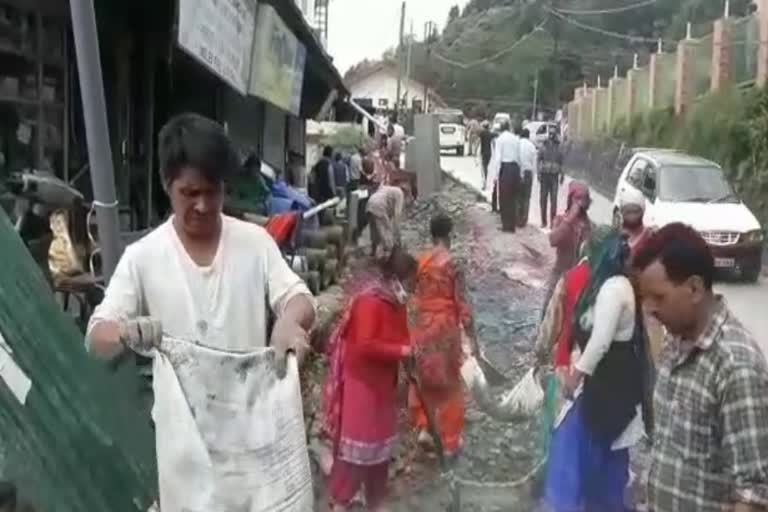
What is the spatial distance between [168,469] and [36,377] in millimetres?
1161

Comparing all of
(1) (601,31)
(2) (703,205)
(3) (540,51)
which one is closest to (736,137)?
(2) (703,205)

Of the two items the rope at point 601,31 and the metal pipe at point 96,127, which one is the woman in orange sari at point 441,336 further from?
the rope at point 601,31

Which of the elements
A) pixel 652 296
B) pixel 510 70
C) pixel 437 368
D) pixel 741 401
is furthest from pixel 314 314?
pixel 510 70

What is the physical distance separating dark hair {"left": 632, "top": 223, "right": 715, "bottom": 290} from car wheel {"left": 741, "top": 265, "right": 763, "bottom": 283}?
16.3 m

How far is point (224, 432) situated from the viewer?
3258 millimetres

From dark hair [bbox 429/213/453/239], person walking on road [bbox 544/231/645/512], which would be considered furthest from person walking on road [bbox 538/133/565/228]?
person walking on road [bbox 544/231/645/512]

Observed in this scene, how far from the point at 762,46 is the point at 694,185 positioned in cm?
902

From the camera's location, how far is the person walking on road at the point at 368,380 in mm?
6359

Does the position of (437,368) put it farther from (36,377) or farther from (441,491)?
(36,377)

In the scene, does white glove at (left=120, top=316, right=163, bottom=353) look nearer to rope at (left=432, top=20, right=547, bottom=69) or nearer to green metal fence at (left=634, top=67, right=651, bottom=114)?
green metal fence at (left=634, top=67, right=651, bottom=114)

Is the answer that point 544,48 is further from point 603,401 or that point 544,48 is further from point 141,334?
point 141,334

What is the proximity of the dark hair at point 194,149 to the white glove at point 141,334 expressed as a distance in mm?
407

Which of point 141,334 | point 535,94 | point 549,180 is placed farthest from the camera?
point 535,94

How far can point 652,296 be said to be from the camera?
3.56 meters
